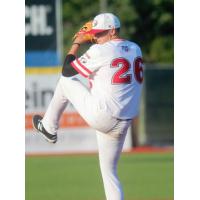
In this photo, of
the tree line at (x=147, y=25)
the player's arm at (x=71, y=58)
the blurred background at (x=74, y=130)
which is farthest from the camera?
the tree line at (x=147, y=25)

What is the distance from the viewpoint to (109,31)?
6703 mm

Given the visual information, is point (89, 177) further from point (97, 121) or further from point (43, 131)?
point (97, 121)

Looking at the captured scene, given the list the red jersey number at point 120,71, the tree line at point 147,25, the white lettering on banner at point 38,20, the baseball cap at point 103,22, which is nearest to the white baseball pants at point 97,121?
the red jersey number at point 120,71

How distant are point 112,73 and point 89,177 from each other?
5.92 meters

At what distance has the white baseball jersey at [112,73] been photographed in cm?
666

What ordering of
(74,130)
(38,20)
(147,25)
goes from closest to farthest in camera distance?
(38,20)
(74,130)
(147,25)

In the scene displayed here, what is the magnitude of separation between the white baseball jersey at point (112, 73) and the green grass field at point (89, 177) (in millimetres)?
3160

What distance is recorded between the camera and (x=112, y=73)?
263 inches

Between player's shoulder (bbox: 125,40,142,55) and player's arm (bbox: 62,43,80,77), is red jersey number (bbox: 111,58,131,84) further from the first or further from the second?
player's arm (bbox: 62,43,80,77)

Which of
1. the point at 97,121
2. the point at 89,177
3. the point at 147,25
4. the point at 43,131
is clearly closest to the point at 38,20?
the point at 89,177

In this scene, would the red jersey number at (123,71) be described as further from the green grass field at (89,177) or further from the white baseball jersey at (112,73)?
the green grass field at (89,177)

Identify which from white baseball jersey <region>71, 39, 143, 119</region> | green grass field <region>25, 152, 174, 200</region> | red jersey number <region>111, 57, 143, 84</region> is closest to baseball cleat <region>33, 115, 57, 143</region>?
white baseball jersey <region>71, 39, 143, 119</region>

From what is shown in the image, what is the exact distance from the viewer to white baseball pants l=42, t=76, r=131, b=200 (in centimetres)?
668

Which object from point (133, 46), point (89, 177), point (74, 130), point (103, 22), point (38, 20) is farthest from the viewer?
point (74, 130)
